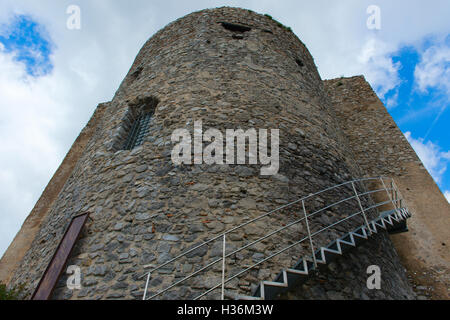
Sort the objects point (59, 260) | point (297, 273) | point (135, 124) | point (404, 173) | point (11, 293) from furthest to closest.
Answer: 1. point (404, 173)
2. point (135, 124)
3. point (59, 260)
4. point (11, 293)
5. point (297, 273)

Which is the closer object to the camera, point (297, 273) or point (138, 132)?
point (297, 273)

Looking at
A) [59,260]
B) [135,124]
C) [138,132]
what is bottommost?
[59,260]

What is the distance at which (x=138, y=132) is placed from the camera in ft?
21.4

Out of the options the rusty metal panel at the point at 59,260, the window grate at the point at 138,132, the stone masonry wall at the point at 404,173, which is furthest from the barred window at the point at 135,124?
the stone masonry wall at the point at 404,173

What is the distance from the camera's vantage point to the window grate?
20.5 ft

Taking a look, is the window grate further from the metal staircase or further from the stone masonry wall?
the stone masonry wall

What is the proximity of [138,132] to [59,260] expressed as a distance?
3.18 meters

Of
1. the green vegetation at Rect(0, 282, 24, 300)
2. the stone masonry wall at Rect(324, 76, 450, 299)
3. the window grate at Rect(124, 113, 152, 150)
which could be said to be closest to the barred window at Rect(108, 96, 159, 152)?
the window grate at Rect(124, 113, 152, 150)

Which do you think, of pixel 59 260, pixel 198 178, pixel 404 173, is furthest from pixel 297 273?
pixel 404 173

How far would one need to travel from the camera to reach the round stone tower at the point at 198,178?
384cm

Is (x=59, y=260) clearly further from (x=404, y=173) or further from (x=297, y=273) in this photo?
(x=404, y=173)

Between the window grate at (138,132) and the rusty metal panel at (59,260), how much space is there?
6.65 ft

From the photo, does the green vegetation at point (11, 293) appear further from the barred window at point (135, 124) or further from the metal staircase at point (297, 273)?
the metal staircase at point (297, 273)
